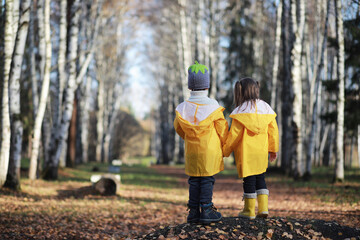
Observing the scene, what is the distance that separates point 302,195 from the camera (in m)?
9.84

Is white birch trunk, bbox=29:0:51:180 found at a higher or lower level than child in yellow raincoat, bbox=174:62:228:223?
higher

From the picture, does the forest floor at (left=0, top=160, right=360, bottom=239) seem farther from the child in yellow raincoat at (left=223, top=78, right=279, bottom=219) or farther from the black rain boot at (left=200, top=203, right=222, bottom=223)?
the child in yellow raincoat at (left=223, top=78, right=279, bottom=219)

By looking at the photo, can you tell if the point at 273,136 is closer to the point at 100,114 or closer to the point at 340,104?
the point at 340,104

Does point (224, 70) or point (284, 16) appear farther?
point (224, 70)

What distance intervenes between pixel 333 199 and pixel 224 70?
19989 mm

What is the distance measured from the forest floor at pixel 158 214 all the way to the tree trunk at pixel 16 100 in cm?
44

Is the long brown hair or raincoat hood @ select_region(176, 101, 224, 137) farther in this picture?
the long brown hair

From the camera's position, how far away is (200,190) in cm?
434

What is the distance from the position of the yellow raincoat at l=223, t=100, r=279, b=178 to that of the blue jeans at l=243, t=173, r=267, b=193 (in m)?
0.15

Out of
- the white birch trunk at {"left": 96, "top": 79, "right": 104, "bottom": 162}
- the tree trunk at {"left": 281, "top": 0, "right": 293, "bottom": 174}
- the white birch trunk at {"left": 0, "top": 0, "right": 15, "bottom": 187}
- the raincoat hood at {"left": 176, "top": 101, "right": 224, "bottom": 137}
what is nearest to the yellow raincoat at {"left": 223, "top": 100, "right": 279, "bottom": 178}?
the raincoat hood at {"left": 176, "top": 101, "right": 224, "bottom": 137}

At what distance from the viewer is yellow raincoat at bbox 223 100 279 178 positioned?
4316mm

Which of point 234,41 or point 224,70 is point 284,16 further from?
point 224,70

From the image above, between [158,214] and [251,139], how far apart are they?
12.9 feet

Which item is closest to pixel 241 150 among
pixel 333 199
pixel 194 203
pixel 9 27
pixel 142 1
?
pixel 194 203
